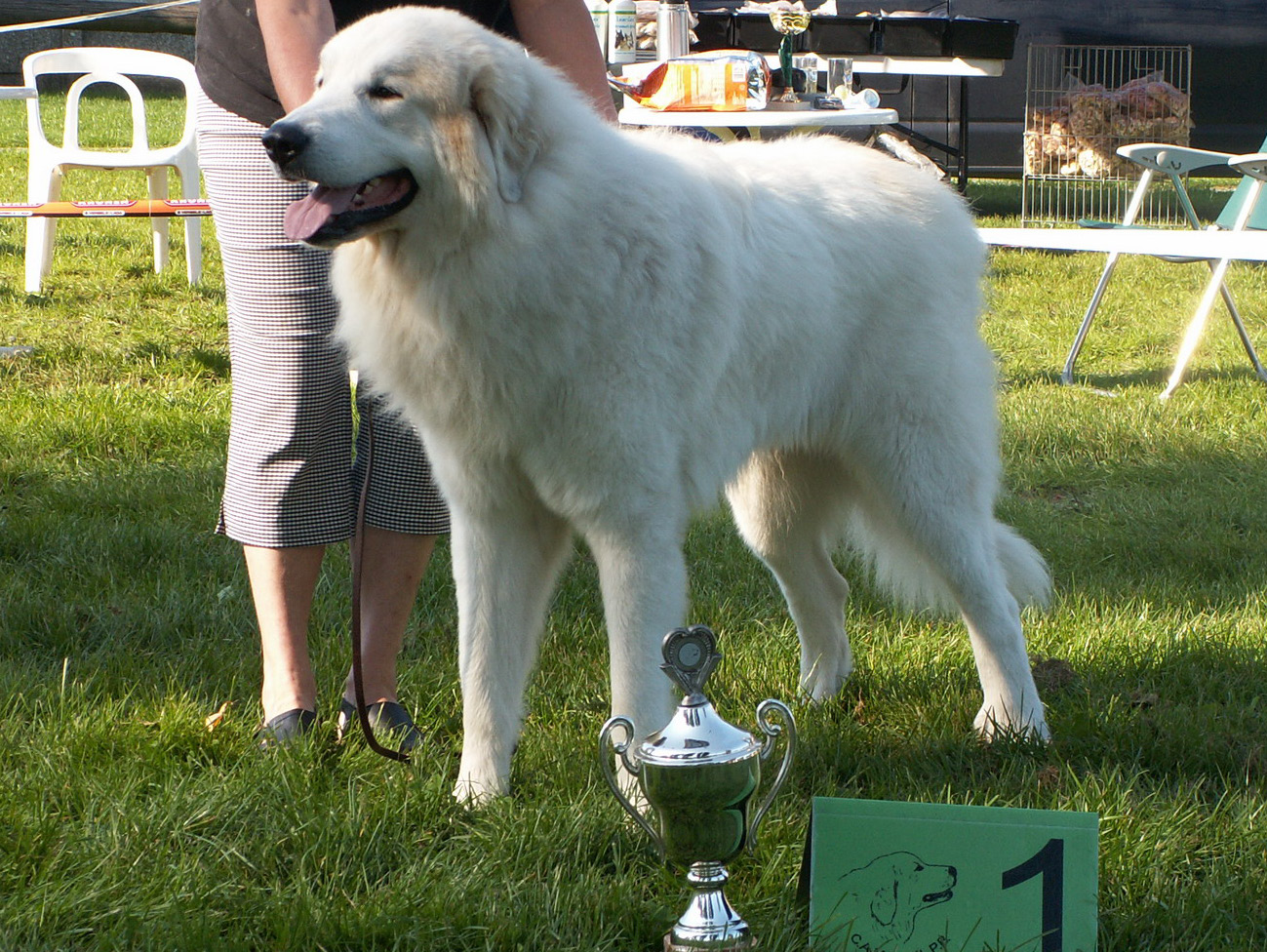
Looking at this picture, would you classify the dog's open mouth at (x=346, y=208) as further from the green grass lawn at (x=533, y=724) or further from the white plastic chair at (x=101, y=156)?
the white plastic chair at (x=101, y=156)

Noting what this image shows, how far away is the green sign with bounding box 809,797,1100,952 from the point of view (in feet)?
5.84

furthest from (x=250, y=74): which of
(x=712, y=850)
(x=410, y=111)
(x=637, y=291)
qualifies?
(x=712, y=850)

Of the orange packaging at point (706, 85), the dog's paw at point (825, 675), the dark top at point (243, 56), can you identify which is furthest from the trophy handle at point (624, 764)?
the orange packaging at point (706, 85)

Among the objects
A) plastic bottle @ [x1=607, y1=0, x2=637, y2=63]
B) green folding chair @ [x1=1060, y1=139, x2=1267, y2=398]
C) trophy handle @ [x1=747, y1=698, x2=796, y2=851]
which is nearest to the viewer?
trophy handle @ [x1=747, y1=698, x2=796, y2=851]

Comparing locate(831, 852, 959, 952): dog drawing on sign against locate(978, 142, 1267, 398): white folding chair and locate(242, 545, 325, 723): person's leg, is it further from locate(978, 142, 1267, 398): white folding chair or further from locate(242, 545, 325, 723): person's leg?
locate(978, 142, 1267, 398): white folding chair

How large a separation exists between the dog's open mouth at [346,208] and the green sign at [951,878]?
1.03 m

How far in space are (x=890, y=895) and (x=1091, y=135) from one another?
857 centimetres

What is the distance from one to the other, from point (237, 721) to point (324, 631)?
56cm

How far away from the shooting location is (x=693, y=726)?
1738 mm

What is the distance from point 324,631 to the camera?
3117 millimetres

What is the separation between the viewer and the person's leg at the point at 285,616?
8.36ft

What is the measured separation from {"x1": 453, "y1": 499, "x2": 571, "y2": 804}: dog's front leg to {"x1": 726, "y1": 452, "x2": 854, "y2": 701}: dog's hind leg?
2.09ft

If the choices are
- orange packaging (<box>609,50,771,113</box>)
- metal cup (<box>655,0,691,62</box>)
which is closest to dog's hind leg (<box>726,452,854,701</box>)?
orange packaging (<box>609,50,771,113</box>)

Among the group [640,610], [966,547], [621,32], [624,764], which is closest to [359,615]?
[640,610]
